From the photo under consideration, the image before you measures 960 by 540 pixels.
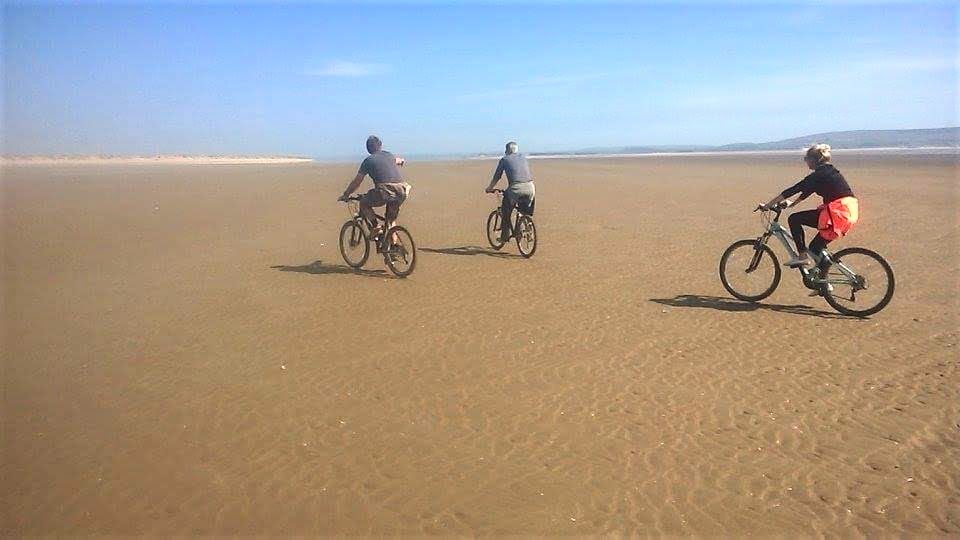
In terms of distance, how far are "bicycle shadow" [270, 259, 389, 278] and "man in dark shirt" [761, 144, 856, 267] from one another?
5.62m

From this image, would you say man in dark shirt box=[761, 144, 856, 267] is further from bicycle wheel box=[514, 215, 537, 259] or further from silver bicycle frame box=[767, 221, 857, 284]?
bicycle wheel box=[514, 215, 537, 259]

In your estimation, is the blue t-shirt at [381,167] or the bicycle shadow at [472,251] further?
the bicycle shadow at [472,251]

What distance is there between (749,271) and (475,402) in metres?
4.33

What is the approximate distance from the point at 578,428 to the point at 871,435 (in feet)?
6.41

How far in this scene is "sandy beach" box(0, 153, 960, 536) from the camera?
11.6ft

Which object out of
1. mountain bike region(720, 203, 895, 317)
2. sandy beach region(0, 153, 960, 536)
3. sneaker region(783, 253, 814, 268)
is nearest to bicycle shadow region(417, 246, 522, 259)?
sandy beach region(0, 153, 960, 536)

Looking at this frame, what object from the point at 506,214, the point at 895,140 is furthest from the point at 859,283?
the point at 895,140

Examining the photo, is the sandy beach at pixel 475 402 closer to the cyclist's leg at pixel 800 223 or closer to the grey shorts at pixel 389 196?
the cyclist's leg at pixel 800 223

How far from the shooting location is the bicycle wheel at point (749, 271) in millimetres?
7348

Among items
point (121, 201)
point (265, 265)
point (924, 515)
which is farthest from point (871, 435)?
point (121, 201)

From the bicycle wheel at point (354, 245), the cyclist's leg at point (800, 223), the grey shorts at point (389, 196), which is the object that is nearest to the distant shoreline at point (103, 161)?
the bicycle wheel at point (354, 245)

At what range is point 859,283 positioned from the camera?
6.65 m

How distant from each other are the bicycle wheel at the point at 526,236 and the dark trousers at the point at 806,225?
4.41 m

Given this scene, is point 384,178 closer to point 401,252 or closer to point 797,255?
point 401,252
